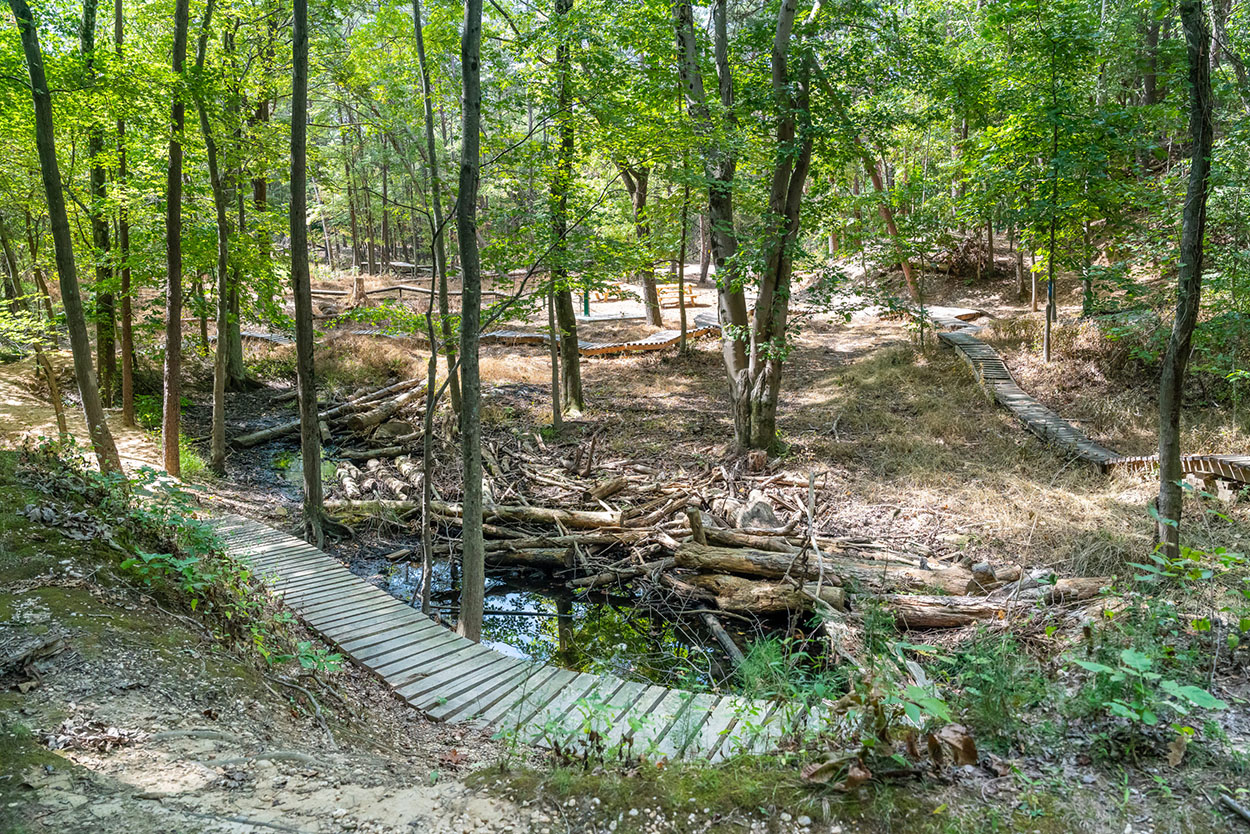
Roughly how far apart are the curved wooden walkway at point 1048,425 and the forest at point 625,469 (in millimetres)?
105

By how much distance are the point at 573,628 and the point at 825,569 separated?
3.18 m

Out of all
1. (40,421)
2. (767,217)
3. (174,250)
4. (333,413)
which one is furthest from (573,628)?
(40,421)

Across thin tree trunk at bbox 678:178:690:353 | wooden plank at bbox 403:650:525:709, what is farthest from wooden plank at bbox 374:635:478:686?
thin tree trunk at bbox 678:178:690:353

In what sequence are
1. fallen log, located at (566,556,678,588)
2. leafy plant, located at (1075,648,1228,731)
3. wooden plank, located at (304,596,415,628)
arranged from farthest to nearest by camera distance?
fallen log, located at (566,556,678,588) < wooden plank, located at (304,596,415,628) < leafy plant, located at (1075,648,1228,731)

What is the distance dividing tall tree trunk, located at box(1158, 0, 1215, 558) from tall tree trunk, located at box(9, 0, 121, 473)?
10293 mm

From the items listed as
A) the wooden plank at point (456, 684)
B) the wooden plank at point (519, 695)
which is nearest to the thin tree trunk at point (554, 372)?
the wooden plank at point (456, 684)

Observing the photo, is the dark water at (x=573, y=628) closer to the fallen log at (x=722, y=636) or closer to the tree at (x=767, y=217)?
the fallen log at (x=722, y=636)

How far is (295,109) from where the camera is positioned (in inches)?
286

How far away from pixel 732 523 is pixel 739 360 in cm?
408

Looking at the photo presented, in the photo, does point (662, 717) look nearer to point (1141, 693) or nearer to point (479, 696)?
Result: point (479, 696)

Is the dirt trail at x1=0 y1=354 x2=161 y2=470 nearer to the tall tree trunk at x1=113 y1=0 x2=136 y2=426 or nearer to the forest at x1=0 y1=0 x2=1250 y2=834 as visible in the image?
the forest at x1=0 y1=0 x2=1250 y2=834

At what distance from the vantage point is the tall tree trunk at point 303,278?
724cm

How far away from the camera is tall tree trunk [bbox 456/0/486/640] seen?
18.8ft

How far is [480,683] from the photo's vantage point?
5328 mm
